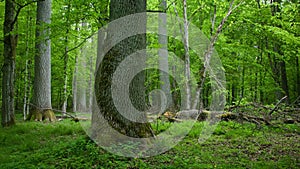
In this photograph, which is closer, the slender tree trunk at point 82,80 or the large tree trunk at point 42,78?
the large tree trunk at point 42,78

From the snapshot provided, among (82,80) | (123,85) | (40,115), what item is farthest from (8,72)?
(82,80)

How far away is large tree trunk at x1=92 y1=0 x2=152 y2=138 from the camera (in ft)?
16.9

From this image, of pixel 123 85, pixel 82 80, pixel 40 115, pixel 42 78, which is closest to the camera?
pixel 123 85

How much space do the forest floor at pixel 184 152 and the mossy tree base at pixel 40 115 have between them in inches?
122

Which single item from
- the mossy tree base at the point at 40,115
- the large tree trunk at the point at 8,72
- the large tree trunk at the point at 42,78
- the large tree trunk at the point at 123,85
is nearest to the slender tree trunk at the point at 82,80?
the large tree trunk at the point at 42,78

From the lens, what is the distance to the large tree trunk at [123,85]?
16.9 feet

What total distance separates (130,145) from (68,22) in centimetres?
470

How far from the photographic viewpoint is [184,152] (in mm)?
5285

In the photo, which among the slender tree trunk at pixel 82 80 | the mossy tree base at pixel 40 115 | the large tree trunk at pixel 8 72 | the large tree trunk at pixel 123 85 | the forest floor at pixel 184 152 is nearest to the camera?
the forest floor at pixel 184 152

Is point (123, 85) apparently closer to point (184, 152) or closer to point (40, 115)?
point (184, 152)

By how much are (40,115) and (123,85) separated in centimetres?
683

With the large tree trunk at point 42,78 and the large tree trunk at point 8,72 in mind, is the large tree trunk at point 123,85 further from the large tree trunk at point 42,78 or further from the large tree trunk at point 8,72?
the large tree trunk at point 42,78

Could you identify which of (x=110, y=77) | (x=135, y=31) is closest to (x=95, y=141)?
(x=110, y=77)

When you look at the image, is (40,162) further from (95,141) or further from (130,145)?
(130,145)
